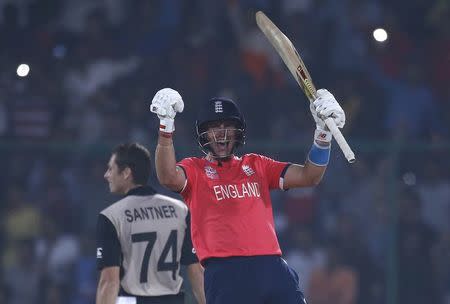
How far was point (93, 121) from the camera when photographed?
426 inches

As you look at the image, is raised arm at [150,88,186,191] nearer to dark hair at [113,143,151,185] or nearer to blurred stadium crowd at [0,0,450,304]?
dark hair at [113,143,151,185]

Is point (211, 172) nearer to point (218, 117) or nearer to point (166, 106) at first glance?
point (218, 117)

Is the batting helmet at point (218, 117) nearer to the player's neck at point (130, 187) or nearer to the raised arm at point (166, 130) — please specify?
the raised arm at point (166, 130)

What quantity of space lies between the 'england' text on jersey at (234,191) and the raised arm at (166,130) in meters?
0.23

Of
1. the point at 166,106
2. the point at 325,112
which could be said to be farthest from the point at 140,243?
the point at 325,112

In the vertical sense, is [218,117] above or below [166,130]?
above

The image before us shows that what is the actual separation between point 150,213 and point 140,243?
19cm

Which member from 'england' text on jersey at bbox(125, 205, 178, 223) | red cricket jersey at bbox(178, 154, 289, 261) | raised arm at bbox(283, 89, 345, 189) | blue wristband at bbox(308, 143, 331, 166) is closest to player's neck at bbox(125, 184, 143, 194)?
'england' text on jersey at bbox(125, 205, 178, 223)

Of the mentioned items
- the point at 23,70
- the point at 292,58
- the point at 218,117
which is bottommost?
the point at 218,117

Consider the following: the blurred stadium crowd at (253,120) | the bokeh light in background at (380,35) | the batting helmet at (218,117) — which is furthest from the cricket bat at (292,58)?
the bokeh light in background at (380,35)

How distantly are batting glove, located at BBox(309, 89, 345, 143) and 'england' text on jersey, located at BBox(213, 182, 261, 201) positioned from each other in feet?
1.42

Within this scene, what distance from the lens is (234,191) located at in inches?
234

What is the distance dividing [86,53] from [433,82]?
11.0ft

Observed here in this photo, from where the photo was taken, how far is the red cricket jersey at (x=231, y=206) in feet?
19.2
